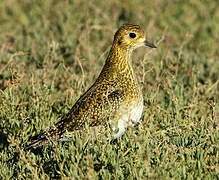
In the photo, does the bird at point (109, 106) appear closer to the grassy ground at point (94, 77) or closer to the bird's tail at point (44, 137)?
the bird's tail at point (44, 137)

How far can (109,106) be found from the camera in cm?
770

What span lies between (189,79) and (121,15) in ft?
11.5

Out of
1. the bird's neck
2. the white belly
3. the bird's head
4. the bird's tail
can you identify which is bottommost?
the bird's tail

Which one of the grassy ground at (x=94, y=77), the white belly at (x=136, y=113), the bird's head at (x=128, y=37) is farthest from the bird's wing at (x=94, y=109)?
the bird's head at (x=128, y=37)

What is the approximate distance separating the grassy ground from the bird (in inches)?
6.3

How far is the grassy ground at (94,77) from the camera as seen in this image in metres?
6.77

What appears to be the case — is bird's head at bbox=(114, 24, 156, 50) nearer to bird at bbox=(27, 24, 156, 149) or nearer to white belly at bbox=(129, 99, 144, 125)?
bird at bbox=(27, 24, 156, 149)

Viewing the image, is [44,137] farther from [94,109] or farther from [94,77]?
[94,77]

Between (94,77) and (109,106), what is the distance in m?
2.38

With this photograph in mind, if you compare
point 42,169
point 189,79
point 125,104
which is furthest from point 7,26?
point 42,169

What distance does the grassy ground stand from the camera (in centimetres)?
677

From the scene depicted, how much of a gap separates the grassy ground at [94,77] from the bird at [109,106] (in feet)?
0.52

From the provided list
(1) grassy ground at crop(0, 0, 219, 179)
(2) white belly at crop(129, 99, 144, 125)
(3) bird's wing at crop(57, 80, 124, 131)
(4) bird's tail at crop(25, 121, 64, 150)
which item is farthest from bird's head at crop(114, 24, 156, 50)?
(4) bird's tail at crop(25, 121, 64, 150)

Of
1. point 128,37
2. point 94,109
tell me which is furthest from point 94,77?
point 94,109
